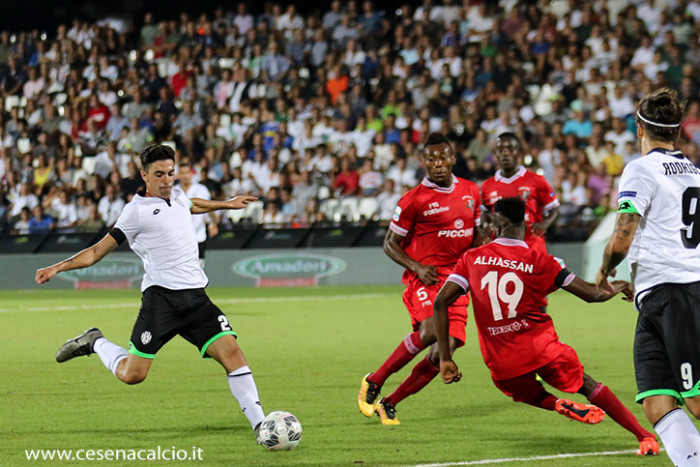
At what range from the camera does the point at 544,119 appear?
2347 centimetres

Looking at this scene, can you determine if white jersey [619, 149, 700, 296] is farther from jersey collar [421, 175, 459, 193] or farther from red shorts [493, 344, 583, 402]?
jersey collar [421, 175, 459, 193]

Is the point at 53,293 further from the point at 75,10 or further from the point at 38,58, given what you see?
the point at 75,10

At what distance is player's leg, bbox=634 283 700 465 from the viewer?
5.52 meters

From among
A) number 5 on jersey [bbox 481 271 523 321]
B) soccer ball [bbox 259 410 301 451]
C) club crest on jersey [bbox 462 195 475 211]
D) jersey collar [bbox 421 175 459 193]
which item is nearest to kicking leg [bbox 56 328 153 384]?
soccer ball [bbox 259 410 301 451]

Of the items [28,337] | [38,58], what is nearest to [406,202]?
[28,337]

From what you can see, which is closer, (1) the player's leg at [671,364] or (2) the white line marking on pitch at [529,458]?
(1) the player's leg at [671,364]

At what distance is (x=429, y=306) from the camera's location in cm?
869

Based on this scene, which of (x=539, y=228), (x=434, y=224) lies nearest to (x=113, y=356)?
(x=434, y=224)

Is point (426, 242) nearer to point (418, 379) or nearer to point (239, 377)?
point (418, 379)

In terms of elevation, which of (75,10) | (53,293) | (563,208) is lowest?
(53,293)

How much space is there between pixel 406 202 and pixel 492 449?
7.53 feet

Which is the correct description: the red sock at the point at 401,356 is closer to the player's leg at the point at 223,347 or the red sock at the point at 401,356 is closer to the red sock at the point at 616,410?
the player's leg at the point at 223,347

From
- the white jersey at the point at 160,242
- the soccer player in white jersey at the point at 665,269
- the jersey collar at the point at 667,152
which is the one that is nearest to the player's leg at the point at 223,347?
the white jersey at the point at 160,242

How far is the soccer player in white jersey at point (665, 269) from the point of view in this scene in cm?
554
